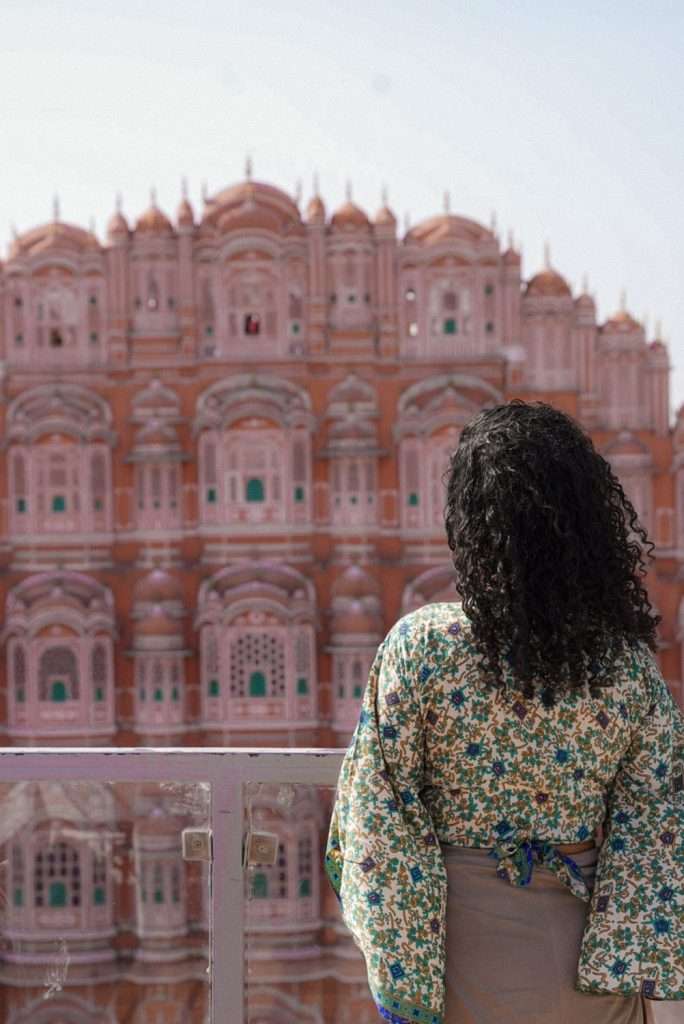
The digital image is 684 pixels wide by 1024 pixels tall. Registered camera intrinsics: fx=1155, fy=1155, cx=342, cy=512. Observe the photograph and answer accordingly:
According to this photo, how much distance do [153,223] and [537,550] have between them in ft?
16.5

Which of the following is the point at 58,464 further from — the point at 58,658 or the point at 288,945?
the point at 288,945

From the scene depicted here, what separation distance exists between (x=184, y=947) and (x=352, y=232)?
464 centimetres

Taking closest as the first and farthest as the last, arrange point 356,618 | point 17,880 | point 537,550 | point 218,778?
point 537,550, point 218,778, point 17,880, point 356,618

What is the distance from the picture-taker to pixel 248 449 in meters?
5.27

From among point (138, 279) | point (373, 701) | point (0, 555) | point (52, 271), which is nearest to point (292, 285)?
point (138, 279)

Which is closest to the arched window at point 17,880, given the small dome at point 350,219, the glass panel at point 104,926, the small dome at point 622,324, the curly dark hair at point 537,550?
the glass panel at point 104,926

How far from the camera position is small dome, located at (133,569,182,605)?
5254 millimetres

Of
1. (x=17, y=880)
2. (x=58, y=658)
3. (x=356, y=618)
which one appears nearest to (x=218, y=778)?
(x=17, y=880)

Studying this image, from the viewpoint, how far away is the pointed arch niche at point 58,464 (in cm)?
526

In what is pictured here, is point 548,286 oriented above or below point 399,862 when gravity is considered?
above

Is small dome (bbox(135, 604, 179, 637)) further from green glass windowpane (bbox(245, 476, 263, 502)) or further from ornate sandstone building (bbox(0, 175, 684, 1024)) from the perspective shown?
green glass windowpane (bbox(245, 476, 263, 502))

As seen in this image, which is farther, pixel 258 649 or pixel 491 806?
pixel 258 649

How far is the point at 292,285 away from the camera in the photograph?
17.5ft

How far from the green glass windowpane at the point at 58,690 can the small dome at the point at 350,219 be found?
2427mm
